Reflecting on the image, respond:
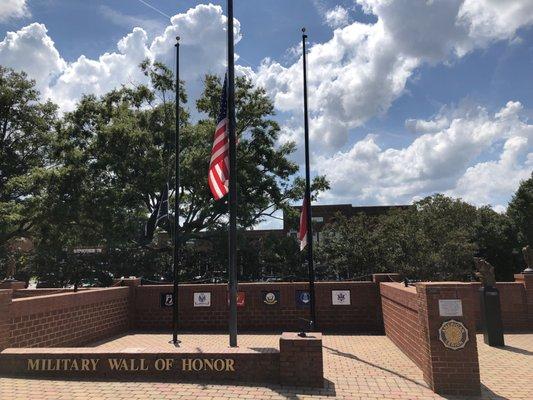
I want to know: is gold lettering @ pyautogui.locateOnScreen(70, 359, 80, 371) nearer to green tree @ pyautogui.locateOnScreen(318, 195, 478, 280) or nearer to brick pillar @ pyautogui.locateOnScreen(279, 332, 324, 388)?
brick pillar @ pyautogui.locateOnScreen(279, 332, 324, 388)

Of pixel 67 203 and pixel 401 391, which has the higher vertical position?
pixel 67 203

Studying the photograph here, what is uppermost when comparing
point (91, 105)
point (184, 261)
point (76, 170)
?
point (91, 105)

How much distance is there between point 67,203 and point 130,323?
Result: 1178 cm

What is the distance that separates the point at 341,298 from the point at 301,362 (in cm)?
732

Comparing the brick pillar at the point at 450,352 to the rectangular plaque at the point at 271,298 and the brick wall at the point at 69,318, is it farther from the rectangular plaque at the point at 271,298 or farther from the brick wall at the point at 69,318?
the brick wall at the point at 69,318

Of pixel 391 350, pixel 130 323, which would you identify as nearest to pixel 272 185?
pixel 130 323

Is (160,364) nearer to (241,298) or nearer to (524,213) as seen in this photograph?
(241,298)

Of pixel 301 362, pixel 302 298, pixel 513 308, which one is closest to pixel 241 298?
pixel 302 298

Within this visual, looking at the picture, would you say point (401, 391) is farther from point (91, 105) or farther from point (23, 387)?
point (91, 105)

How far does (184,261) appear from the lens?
108ft

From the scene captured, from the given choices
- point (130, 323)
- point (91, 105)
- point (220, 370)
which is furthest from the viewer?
point (91, 105)

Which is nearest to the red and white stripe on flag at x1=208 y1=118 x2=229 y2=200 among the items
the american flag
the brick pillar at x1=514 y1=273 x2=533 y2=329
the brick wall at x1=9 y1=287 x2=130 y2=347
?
the american flag

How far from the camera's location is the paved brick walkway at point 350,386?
665 cm

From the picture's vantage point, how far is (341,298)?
1430 centimetres
